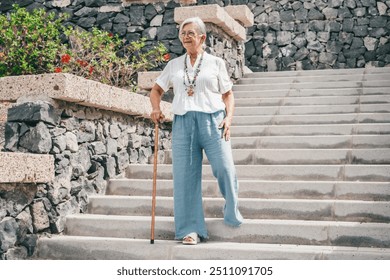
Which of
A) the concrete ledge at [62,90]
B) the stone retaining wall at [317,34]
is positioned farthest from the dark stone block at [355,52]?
the concrete ledge at [62,90]

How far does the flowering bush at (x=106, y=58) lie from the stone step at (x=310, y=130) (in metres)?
1.50

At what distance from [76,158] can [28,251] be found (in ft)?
3.11

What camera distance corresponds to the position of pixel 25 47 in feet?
25.6

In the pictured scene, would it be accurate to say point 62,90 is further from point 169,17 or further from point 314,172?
point 169,17

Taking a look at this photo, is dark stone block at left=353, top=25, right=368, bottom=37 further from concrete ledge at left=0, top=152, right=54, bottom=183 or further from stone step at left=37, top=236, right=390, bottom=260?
concrete ledge at left=0, top=152, right=54, bottom=183

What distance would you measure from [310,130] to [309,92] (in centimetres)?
151

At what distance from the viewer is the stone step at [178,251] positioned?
4613 mm

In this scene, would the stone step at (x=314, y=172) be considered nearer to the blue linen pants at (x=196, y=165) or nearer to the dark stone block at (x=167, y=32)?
the blue linen pants at (x=196, y=165)

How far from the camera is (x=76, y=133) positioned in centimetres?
578

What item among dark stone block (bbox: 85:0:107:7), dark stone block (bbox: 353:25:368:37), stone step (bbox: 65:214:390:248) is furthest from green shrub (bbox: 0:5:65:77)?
dark stone block (bbox: 353:25:368:37)

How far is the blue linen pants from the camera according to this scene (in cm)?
490

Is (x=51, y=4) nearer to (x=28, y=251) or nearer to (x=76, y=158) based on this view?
(x=76, y=158)

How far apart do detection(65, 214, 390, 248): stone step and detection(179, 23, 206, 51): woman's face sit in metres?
1.43

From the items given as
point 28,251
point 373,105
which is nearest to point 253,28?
point 373,105
